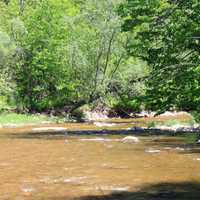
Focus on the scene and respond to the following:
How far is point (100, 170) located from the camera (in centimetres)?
1712

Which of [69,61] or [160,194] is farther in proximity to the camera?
[69,61]

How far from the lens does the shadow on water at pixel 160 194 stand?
12703 millimetres

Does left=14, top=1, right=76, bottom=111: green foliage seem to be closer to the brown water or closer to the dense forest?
the dense forest

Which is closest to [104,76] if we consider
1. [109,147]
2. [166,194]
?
A: [109,147]

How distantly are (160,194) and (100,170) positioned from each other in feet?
14.0

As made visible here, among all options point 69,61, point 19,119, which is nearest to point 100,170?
point 19,119

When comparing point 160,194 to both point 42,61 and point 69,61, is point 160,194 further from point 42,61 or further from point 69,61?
point 42,61

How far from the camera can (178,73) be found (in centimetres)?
2791

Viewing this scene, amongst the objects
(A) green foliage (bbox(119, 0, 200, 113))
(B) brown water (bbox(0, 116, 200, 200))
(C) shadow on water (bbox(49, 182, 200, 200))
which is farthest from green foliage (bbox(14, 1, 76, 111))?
(C) shadow on water (bbox(49, 182, 200, 200))

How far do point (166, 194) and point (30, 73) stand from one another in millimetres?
44972

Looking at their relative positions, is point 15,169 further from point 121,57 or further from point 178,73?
point 121,57

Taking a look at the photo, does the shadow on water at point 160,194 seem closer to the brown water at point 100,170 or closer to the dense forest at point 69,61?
the brown water at point 100,170

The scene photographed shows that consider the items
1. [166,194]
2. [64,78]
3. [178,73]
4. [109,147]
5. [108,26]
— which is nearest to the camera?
[166,194]

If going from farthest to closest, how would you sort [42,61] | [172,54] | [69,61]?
[42,61] → [69,61] → [172,54]
